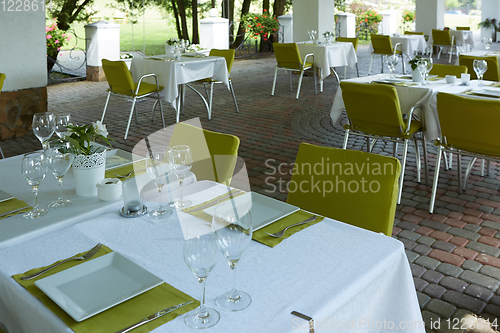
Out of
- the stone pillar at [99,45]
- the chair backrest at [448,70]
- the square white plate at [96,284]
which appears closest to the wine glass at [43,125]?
the square white plate at [96,284]

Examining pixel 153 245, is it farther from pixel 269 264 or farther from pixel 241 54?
pixel 241 54

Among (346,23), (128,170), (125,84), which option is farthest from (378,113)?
(346,23)

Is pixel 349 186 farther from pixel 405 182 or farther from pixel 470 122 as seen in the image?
pixel 405 182

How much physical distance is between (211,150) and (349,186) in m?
0.85

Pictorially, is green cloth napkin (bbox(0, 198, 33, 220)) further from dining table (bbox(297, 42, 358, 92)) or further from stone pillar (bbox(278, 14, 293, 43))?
stone pillar (bbox(278, 14, 293, 43))

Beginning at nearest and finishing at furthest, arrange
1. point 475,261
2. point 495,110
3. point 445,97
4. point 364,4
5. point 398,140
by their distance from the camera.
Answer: point 475,261 < point 495,110 < point 445,97 < point 398,140 < point 364,4

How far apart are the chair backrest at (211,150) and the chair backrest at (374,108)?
1550 millimetres

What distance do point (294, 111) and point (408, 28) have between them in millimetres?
14226

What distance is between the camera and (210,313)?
3.70ft

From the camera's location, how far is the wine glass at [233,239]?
1161 mm

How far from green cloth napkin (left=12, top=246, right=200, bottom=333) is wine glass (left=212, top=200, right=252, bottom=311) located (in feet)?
0.28

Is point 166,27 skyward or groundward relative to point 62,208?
skyward

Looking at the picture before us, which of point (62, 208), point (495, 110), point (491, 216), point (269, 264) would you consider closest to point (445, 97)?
point (495, 110)

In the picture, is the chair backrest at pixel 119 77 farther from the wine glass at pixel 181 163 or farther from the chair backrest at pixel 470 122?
the wine glass at pixel 181 163
